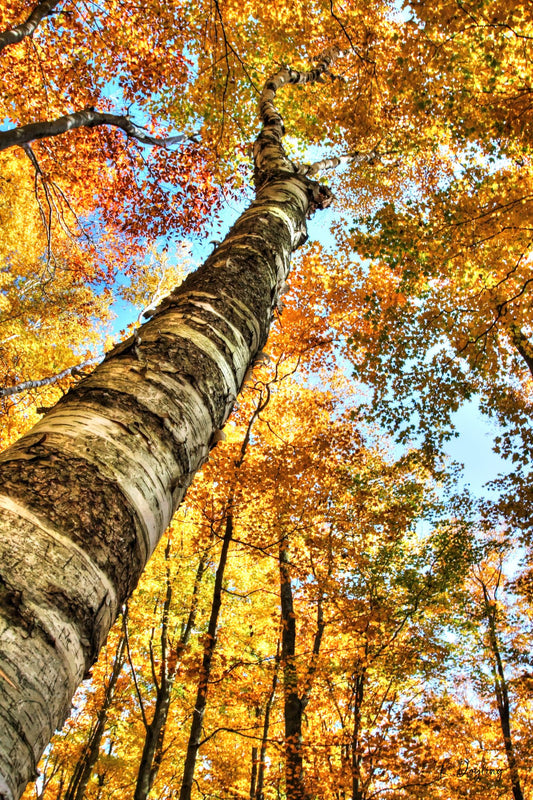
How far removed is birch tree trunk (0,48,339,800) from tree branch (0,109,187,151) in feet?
10.8

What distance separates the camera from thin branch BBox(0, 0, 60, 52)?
372 cm

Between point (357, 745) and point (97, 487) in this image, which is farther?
point (357, 745)

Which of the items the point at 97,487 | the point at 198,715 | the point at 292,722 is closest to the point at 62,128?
the point at 97,487

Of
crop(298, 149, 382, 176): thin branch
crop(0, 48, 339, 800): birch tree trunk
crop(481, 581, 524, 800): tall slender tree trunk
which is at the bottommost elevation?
crop(0, 48, 339, 800): birch tree trunk

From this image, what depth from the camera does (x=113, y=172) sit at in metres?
7.04

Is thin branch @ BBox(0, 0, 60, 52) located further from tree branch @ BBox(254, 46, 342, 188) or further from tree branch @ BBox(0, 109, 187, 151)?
tree branch @ BBox(254, 46, 342, 188)

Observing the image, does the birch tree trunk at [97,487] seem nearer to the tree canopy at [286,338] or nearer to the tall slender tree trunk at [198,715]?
the tree canopy at [286,338]

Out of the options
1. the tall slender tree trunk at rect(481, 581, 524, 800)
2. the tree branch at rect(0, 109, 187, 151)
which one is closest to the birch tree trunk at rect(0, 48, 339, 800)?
the tree branch at rect(0, 109, 187, 151)

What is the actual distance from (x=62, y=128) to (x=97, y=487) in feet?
14.9

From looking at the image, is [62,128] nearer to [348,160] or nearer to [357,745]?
[348,160]

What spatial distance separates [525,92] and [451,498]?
949cm

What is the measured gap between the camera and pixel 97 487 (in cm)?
78

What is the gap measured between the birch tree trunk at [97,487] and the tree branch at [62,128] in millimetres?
3296

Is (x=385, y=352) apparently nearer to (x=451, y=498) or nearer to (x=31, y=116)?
(x=451, y=498)
